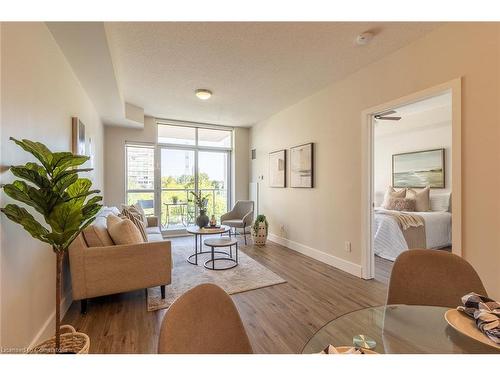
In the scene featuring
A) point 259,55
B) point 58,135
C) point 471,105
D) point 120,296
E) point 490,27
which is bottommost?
point 120,296

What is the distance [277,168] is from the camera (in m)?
4.87

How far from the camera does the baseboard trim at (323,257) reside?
314 centimetres

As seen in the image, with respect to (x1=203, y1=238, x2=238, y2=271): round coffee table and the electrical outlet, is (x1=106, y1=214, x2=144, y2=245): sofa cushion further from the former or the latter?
the electrical outlet

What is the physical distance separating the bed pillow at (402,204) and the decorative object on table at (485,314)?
4.29 metres

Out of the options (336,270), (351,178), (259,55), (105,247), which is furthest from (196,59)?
(336,270)

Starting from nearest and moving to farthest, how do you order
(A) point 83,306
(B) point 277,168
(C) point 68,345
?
(C) point 68,345
(A) point 83,306
(B) point 277,168

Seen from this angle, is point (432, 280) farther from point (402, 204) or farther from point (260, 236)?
point (402, 204)

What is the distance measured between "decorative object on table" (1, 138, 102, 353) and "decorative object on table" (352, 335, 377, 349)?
4.51 ft

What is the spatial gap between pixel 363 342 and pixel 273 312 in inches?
54.4

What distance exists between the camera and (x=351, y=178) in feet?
10.5

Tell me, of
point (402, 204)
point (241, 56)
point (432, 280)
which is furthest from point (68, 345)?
point (402, 204)

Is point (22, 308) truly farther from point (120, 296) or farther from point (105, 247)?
point (120, 296)

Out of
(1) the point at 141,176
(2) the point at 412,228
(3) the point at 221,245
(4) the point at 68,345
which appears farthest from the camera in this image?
(1) the point at 141,176
